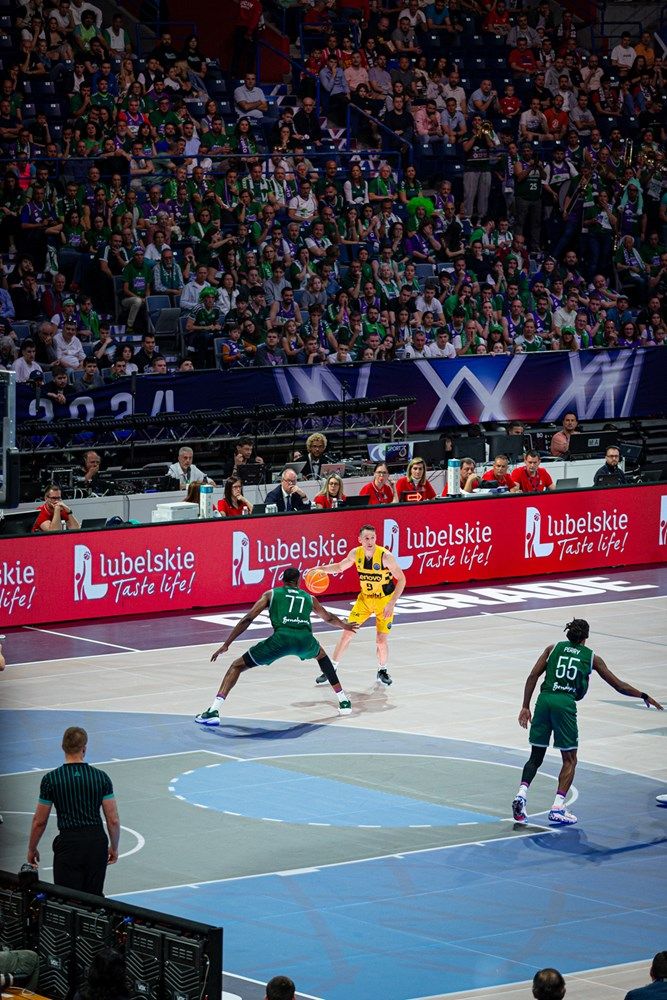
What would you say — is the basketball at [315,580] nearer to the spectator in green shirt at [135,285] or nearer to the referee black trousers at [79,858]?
the referee black trousers at [79,858]

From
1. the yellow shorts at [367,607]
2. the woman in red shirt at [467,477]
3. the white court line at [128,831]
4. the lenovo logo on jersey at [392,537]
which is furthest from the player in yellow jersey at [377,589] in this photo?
the woman in red shirt at [467,477]

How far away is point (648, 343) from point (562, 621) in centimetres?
1186

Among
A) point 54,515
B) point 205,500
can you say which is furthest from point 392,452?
point 54,515

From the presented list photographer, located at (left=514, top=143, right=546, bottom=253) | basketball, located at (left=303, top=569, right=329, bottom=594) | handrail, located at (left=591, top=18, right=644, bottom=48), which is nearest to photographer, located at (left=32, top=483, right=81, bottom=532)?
basketball, located at (left=303, top=569, right=329, bottom=594)

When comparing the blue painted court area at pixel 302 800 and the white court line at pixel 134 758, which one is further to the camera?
the white court line at pixel 134 758

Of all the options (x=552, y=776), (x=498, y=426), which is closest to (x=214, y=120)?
(x=498, y=426)

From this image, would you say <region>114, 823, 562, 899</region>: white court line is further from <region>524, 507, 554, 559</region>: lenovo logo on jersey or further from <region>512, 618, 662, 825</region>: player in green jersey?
<region>524, 507, 554, 559</region>: lenovo logo on jersey

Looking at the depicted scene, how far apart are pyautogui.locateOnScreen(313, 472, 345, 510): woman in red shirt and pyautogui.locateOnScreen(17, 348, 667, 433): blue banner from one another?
10.4 ft

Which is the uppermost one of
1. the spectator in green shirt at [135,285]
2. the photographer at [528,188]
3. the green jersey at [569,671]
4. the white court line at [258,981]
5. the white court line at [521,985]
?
the photographer at [528,188]

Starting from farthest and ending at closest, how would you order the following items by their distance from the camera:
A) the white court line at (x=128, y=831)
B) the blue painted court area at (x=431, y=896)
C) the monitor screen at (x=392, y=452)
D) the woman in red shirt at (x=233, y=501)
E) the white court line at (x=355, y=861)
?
1. the monitor screen at (x=392, y=452)
2. the woman in red shirt at (x=233, y=501)
3. the white court line at (x=128, y=831)
4. the white court line at (x=355, y=861)
5. the blue painted court area at (x=431, y=896)

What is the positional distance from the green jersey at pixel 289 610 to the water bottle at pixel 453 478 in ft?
27.6

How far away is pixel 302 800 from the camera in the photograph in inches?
657

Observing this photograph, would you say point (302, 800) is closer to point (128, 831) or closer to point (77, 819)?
point (128, 831)

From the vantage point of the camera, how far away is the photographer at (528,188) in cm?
3641
